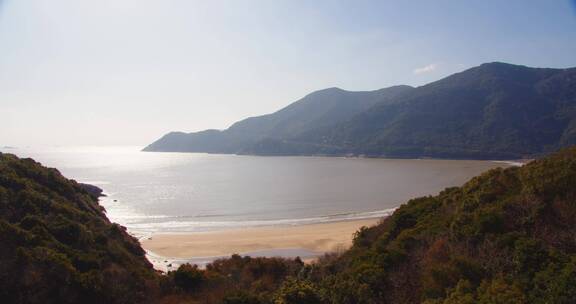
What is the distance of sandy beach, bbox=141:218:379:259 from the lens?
1040 inches

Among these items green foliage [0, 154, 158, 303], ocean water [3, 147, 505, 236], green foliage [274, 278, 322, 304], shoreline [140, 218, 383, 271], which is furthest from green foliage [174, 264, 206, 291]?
ocean water [3, 147, 505, 236]

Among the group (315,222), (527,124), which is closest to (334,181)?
(315,222)

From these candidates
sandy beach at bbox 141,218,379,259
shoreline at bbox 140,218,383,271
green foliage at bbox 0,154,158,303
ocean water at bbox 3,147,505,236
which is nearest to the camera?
green foliage at bbox 0,154,158,303

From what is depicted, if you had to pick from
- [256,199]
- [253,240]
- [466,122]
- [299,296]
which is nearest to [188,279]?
[299,296]

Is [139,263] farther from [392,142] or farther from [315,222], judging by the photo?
[392,142]

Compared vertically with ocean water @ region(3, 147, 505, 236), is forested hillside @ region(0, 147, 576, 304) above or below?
above

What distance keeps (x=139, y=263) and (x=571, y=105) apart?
470 ft

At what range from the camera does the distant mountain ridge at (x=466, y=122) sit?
367 ft

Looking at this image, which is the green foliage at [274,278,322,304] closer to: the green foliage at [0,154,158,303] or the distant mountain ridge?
the green foliage at [0,154,158,303]

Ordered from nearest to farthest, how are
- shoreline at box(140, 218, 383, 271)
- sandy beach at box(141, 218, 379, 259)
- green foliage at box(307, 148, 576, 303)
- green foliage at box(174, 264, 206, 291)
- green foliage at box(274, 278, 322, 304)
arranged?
1. green foliage at box(307, 148, 576, 303)
2. green foliage at box(274, 278, 322, 304)
3. green foliage at box(174, 264, 206, 291)
4. shoreline at box(140, 218, 383, 271)
5. sandy beach at box(141, 218, 379, 259)

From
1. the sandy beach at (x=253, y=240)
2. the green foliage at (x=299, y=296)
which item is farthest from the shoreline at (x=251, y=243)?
the green foliage at (x=299, y=296)

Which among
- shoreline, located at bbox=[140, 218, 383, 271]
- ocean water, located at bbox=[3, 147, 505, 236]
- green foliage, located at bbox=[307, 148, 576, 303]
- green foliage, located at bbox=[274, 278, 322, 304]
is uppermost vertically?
green foliage, located at bbox=[307, 148, 576, 303]

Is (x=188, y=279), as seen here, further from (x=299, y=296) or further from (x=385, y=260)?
(x=385, y=260)

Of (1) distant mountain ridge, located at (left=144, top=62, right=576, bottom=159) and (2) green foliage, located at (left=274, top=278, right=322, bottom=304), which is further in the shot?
(1) distant mountain ridge, located at (left=144, top=62, right=576, bottom=159)
